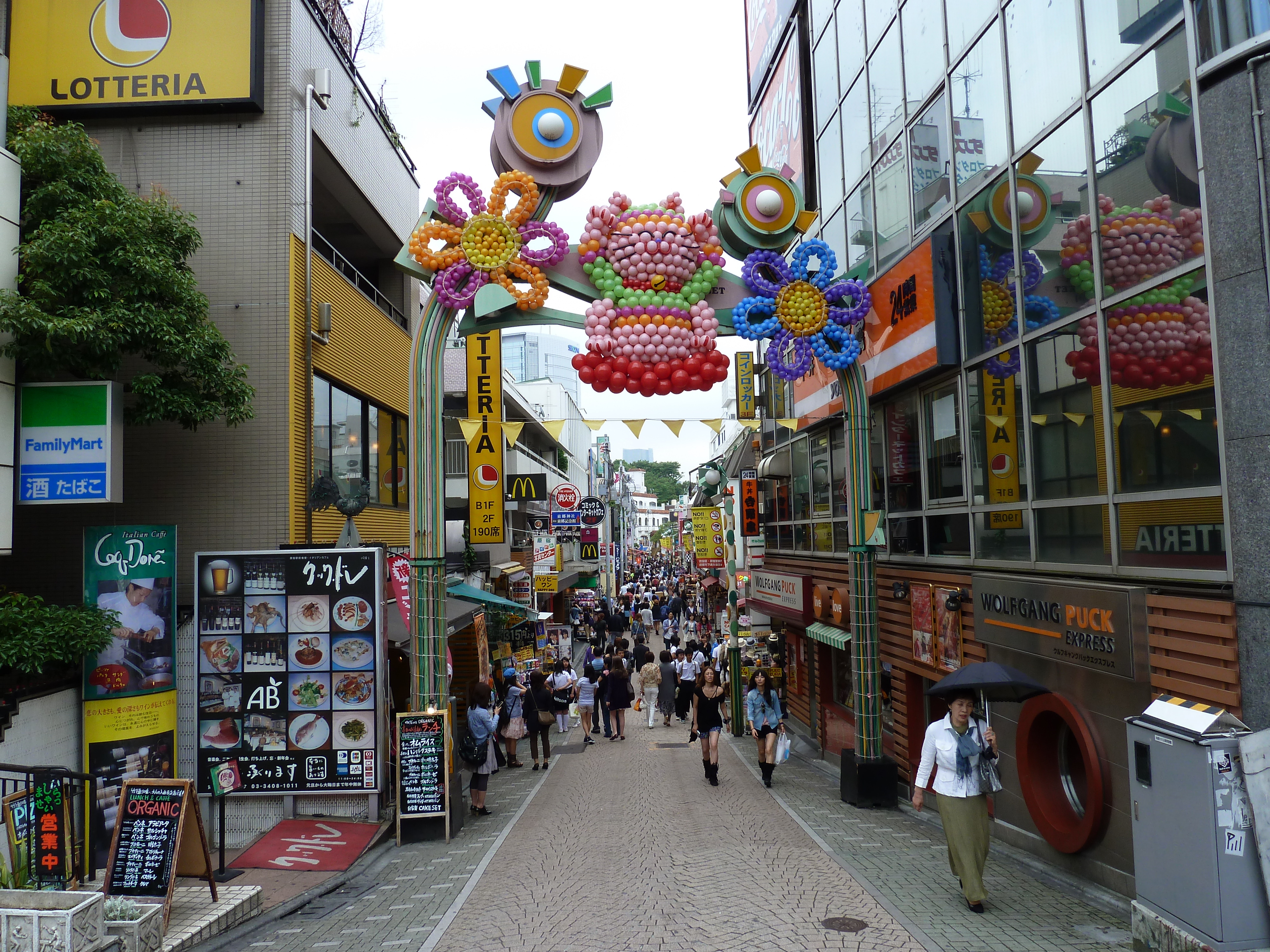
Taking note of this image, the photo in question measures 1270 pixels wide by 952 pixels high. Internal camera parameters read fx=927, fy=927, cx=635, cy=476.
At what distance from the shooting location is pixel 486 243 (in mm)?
11805

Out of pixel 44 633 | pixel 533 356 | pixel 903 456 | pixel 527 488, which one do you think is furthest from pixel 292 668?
pixel 533 356

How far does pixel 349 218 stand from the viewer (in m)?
17.2

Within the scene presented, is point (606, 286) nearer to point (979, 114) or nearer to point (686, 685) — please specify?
point (979, 114)

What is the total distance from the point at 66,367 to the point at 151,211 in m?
2.15

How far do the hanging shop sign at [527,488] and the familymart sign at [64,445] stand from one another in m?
13.4

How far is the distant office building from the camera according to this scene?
9625 cm

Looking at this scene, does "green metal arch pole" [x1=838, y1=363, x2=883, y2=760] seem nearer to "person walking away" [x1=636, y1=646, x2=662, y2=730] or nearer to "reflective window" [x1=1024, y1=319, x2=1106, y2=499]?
"reflective window" [x1=1024, y1=319, x2=1106, y2=499]

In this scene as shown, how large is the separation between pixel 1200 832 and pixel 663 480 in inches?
5169

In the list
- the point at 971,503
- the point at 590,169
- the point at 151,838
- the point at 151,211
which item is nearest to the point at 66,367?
the point at 151,211

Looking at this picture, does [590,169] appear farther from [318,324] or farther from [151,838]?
[151,838]

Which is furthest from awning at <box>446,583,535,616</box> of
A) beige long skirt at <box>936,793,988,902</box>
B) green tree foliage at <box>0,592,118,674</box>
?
beige long skirt at <box>936,793,988,902</box>

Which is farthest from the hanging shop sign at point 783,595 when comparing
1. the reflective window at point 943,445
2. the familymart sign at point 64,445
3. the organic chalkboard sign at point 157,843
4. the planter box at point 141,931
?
the planter box at point 141,931

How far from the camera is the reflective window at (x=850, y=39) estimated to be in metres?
14.8

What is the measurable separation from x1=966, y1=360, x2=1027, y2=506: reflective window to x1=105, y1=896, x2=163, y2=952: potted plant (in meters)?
8.43
